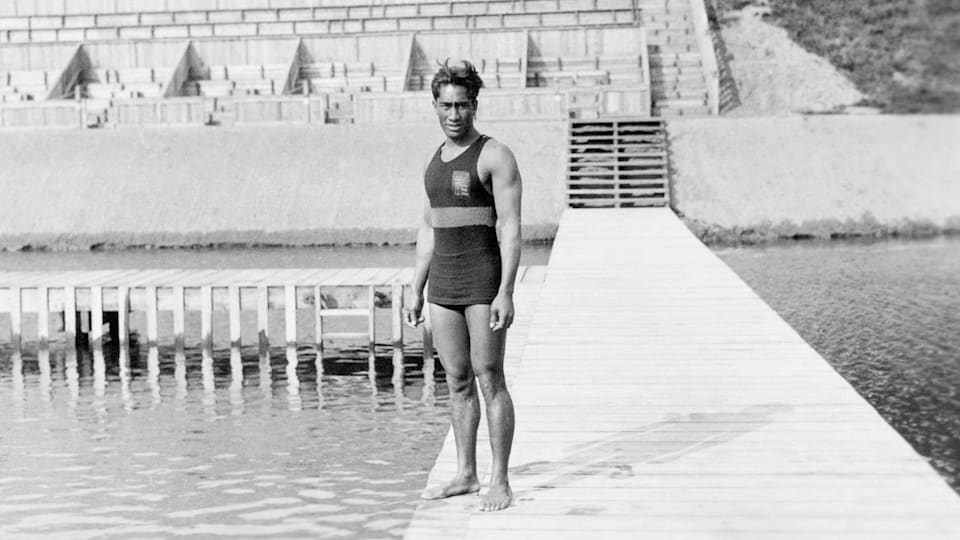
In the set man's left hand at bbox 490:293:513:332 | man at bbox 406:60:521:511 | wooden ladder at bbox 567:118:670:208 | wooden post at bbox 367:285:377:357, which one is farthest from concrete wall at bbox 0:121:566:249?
man's left hand at bbox 490:293:513:332

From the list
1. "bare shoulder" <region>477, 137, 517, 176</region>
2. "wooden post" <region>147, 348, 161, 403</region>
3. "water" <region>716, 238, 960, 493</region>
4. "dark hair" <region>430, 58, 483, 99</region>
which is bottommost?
"wooden post" <region>147, 348, 161, 403</region>

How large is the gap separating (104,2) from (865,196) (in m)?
32.2

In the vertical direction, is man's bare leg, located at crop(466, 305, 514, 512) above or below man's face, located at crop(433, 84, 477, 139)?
below

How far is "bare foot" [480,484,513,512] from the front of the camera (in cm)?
782

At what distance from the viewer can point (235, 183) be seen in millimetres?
36281

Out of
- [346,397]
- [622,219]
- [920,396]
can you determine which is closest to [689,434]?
[920,396]

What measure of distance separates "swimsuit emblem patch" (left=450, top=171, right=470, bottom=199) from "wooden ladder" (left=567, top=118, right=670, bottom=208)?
1058 inches

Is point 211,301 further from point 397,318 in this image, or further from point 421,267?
point 421,267

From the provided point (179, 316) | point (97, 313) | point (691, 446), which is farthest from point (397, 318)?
point (691, 446)

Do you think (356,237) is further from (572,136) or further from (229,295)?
(229,295)

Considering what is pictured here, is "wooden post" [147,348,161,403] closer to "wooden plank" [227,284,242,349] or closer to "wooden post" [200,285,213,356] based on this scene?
"wooden post" [200,285,213,356]

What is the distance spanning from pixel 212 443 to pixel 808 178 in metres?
24.5

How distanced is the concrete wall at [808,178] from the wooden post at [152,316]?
665 inches

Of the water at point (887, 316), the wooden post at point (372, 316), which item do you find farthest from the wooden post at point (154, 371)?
the water at point (887, 316)
